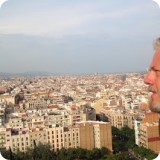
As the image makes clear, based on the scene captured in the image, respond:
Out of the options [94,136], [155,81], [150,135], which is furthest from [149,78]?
[94,136]

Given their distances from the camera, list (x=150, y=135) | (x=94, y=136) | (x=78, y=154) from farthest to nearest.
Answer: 1. (x=94, y=136)
2. (x=150, y=135)
3. (x=78, y=154)

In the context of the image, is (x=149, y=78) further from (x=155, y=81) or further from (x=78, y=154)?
(x=78, y=154)

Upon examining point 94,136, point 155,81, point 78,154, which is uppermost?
point 155,81

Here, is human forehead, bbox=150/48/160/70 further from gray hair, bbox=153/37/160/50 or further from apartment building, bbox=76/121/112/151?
apartment building, bbox=76/121/112/151

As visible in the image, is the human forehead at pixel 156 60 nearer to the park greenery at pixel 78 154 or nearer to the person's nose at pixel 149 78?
the person's nose at pixel 149 78

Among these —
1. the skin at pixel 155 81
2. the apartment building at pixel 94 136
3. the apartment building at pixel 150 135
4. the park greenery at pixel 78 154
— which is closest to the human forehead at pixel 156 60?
the skin at pixel 155 81

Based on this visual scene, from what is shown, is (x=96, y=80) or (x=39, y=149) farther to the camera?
(x=96, y=80)

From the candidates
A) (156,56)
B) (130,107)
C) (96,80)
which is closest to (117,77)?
(96,80)

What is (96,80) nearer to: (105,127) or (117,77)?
(117,77)

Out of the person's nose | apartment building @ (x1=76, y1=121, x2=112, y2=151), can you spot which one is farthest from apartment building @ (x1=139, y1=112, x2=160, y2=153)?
the person's nose
